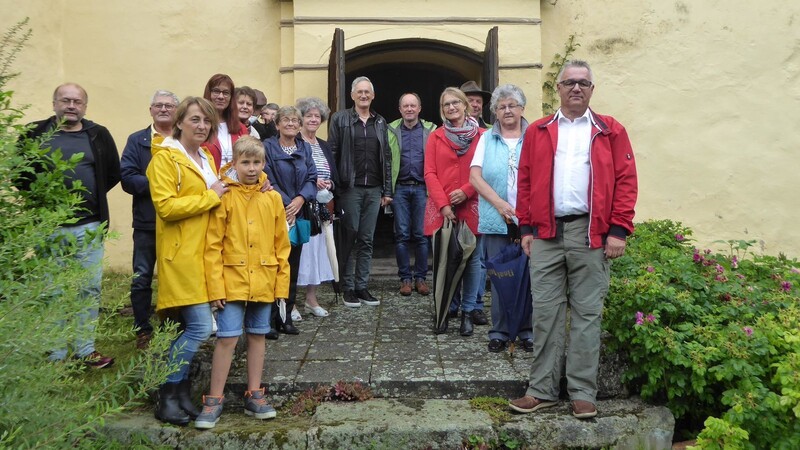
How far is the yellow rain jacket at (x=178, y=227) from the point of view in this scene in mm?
3309

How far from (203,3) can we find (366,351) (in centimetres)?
470

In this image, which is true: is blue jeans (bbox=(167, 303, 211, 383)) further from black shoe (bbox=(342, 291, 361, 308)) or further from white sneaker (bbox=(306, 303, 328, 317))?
black shoe (bbox=(342, 291, 361, 308))

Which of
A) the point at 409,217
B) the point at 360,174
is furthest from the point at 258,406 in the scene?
the point at 409,217

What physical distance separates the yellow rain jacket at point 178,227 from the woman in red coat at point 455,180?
197 centimetres

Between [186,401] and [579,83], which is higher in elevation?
[579,83]

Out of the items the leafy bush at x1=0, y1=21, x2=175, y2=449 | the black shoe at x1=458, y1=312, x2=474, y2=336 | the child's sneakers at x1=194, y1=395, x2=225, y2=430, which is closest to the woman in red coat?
the black shoe at x1=458, y1=312, x2=474, y2=336

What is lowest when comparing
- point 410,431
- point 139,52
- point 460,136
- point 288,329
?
point 410,431

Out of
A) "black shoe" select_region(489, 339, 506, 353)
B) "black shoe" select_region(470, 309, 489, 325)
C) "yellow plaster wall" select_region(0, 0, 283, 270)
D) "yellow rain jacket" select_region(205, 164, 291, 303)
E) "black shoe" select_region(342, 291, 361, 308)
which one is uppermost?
"yellow plaster wall" select_region(0, 0, 283, 270)

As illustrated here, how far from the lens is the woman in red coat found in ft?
15.7

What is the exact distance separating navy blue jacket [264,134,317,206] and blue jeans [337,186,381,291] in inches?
32.3

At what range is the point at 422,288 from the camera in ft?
19.7

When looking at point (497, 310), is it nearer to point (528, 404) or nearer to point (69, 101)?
point (528, 404)

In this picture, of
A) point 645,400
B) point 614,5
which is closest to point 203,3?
point 614,5

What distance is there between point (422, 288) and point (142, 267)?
2.66m
